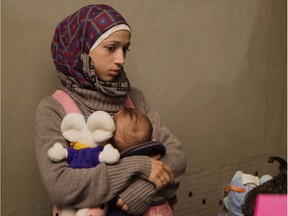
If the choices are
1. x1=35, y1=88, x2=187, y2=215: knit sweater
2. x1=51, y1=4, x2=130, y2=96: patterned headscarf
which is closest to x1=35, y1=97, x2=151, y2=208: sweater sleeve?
x1=35, y1=88, x2=187, y2=215: knit sweater

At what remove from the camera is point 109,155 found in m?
1.47

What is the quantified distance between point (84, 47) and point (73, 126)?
32 cm

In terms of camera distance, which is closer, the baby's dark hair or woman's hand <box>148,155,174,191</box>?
the baby's dark hair

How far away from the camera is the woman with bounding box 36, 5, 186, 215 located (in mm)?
1468

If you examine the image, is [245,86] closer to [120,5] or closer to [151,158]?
[120,5]

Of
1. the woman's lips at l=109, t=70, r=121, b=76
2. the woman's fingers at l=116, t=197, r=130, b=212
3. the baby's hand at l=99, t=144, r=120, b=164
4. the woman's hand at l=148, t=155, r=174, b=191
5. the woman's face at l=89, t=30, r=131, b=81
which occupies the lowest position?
the woman's fingers at l=116, t=197, r=130, b=212

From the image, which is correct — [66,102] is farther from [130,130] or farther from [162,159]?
[162,159]

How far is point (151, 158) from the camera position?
159cm

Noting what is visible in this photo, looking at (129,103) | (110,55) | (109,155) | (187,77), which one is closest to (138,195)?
(109,155)

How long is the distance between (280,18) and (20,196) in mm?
2058

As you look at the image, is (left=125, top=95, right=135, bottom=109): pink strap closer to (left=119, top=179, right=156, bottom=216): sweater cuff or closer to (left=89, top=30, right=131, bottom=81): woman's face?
(left=89, top=30, right=131, bottom=81): woman's face

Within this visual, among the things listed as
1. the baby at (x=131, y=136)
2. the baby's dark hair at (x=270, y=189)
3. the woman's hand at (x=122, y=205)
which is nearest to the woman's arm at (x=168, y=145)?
the baby at (x=131, y=136)

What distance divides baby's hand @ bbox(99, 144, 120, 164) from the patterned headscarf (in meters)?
0.27

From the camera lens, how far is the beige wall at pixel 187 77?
1929 mm
